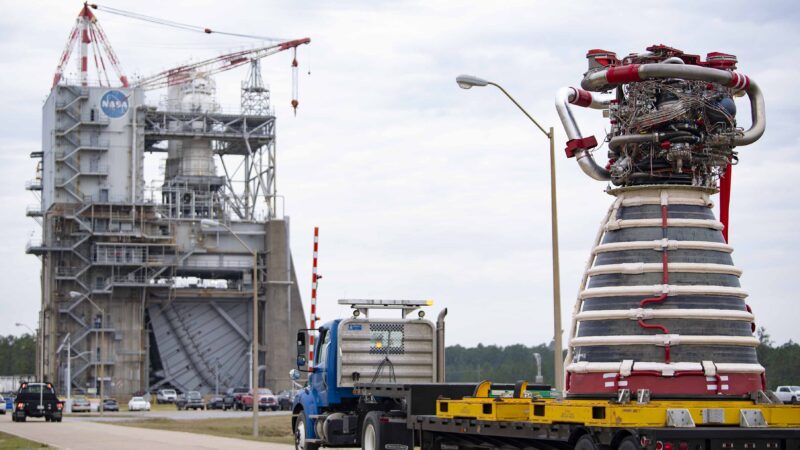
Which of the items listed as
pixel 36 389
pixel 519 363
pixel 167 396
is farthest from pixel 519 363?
pixel 36 389

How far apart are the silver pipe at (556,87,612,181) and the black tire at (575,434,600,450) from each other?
4.31 m

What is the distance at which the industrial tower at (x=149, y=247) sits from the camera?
113500mm

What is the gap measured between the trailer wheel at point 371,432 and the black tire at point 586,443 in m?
7.74

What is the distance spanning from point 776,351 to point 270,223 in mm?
46388

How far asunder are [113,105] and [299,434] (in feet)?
303

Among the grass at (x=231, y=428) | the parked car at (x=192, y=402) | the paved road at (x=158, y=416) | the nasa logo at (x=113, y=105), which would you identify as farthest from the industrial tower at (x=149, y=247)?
the grass at (x=231, y=428)

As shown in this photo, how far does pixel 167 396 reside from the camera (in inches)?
4257

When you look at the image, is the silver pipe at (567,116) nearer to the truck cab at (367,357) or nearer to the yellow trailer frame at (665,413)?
the yellow trailer frame at (665,413)

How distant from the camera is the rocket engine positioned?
59.6 feet

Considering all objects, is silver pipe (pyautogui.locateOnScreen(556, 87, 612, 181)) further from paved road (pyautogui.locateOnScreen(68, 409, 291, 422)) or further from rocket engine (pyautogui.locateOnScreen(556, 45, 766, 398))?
paved road (pyautogui.locateOnScreen(68, 409, 291, 422))

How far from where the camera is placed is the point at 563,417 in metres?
17.8

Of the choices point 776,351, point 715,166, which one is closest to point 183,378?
point 776,351

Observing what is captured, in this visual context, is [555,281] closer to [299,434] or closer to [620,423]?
[299,434]

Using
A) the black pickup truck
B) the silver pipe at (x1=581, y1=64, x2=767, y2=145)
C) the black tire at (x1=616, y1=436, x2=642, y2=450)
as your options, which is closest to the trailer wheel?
the silver pipe at (x1=581, y1=64, x2=767, y2=145)
